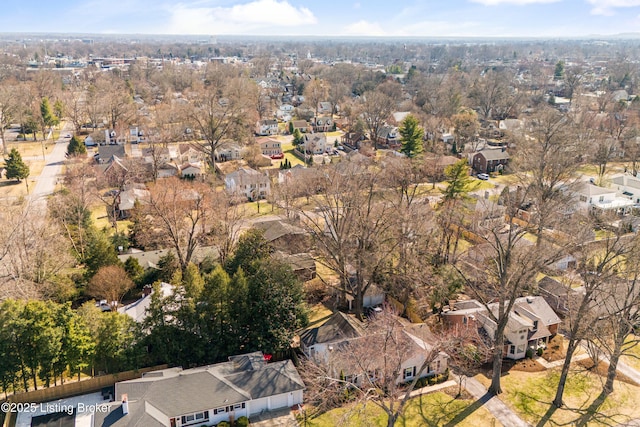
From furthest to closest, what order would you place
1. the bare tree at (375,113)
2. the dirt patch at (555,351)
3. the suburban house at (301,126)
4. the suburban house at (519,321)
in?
1. the suburban house at (301,126)
2. the bare tree at (375,113)
3. the dirt patch at (555,351)
4. the suburban house at (519,321)

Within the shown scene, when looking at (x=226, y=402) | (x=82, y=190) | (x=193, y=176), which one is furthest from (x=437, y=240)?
(x=193, y=176)

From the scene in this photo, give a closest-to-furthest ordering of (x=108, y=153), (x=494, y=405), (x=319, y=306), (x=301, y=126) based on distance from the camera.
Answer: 1. (x=494, y=405)
2. (x=319, y=306)
3. (x=108, y=153)
4. (x=301, y=126)

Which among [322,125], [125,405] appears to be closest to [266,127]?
[322,125]

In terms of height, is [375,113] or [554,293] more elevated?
[375,113]

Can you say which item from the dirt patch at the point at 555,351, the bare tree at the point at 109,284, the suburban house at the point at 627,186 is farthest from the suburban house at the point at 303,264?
the suburban house at the point at 627,186

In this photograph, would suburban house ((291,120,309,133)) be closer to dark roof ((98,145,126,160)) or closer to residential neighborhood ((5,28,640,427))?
dark roof ((98,145,126,160))

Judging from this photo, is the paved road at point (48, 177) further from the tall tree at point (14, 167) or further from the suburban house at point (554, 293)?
the suburban house at point (554, 293)

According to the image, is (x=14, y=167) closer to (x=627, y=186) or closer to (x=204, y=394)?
(x=204, y=394)
